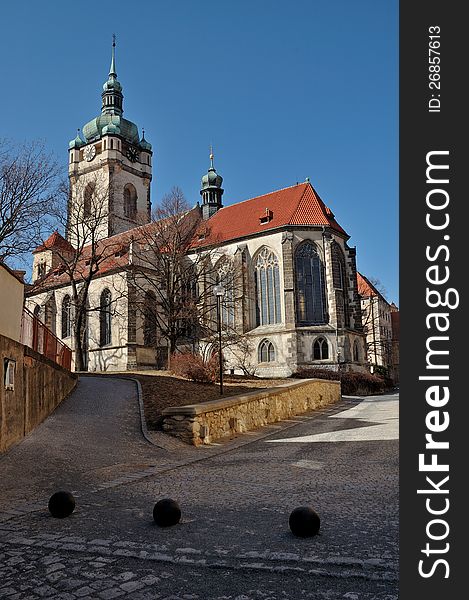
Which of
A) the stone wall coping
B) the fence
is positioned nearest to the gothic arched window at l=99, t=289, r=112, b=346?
the fence

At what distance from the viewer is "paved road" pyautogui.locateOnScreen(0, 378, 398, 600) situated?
4062mm

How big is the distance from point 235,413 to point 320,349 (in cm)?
2848

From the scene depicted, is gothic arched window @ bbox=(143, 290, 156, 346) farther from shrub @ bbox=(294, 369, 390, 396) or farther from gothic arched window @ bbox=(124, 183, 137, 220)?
gothic arched window @ bbox=(124, 183, 137, 220)

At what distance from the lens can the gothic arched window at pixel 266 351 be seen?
144 feet

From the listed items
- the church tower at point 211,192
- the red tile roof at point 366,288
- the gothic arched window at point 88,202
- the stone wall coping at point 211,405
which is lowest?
the stone wall coping at point 211,405

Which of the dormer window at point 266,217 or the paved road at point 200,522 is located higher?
the dormer window at point 266,217

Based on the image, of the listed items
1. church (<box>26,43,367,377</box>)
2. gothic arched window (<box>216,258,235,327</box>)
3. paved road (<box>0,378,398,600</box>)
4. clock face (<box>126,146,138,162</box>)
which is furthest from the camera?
clock face (<box>126,146,138,162</box>)

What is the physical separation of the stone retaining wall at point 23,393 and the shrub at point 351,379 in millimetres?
25697

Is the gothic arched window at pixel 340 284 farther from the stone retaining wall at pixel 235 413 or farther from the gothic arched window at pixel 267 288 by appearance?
the stone retaining wall at pixel 235 413

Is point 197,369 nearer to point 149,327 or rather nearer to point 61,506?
point 61,506

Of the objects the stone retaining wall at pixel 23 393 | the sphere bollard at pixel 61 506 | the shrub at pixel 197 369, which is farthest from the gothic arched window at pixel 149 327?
the sphere bollard at pixel 61 506

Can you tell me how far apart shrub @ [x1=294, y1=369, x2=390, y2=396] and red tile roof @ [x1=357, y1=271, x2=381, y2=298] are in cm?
3000

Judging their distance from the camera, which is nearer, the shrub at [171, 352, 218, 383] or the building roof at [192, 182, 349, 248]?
the shrub at [171, 352, 218, 383]

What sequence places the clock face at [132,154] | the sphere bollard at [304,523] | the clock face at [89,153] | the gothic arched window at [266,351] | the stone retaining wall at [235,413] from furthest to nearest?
the clock face at [132,154] < the clock face at [89,153] < the gothic arched window at [266,351] < the stone retaining wall at [235,413] < the sphere bollard at [304,523]
